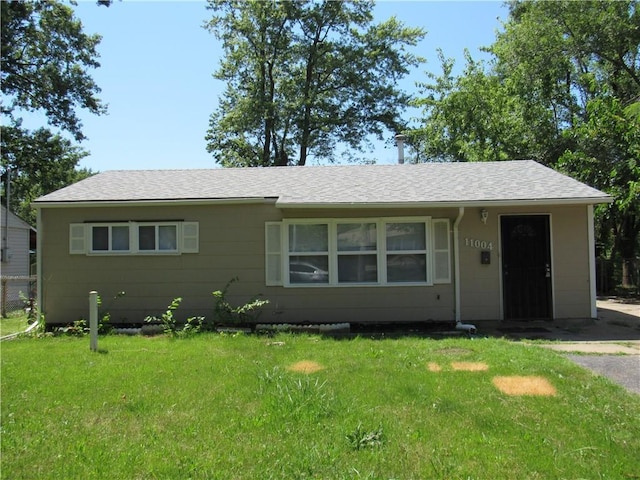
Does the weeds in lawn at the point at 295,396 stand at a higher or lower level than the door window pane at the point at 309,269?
lower

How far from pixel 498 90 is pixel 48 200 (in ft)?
58.1

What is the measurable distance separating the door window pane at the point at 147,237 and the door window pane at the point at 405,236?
15.7ft

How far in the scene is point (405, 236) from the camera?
9.57 m

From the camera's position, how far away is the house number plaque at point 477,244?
9461 mm

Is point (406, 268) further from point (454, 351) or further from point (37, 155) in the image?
point (37, 155)

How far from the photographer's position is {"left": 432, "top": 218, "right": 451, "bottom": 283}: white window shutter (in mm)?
9461

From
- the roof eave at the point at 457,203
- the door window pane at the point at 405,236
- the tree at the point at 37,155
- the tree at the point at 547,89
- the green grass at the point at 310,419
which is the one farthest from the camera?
the tree at the point at 37,155

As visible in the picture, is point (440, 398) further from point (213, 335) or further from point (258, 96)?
point (258, 96)

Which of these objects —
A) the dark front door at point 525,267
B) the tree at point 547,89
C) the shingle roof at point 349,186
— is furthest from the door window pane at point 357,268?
the tree at point 547,89

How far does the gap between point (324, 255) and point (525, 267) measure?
4.04m

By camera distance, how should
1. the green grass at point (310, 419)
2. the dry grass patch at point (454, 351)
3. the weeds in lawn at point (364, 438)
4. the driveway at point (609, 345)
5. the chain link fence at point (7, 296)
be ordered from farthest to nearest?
the chain link fence at point (7, 296) < the dry grass patch at point (454, 351) < the driveway at point (609, 345) < the weeds in lawn at point (364, 438) < the green grass at point (310, 419)

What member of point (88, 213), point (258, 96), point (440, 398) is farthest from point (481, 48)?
point (440, 398)

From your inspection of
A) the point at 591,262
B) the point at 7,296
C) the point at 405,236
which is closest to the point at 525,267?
the point at 591,262

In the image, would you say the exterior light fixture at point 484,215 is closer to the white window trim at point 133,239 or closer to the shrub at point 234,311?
the shrub at point 234,311
